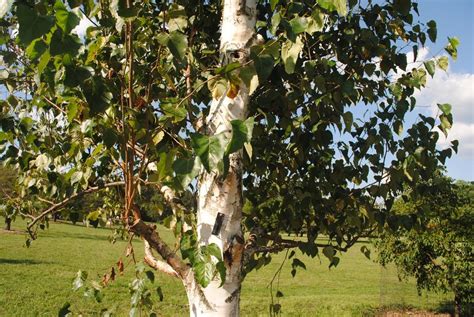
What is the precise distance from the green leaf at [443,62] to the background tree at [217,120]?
0.04 m

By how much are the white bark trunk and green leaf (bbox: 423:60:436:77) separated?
113cm

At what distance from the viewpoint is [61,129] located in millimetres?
3016

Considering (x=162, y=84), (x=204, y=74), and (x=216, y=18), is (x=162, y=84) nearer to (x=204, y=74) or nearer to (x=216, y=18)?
(x=204, y=74)

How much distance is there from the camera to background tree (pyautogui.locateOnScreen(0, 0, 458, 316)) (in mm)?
1498

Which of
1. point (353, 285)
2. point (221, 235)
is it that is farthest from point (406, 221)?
point (353, 285)

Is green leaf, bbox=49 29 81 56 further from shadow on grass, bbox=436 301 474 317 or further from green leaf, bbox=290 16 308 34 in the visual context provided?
shadow on grass, bbox=436 301 474 317

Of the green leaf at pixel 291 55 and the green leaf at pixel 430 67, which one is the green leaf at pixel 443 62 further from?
the green leaf at pixel 291 55

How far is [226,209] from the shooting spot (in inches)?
77.4

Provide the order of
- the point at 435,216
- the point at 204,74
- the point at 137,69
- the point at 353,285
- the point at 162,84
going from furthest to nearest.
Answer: the point at 353,285 → the point at 435,216 → the point at 162,84 → the point at 204,74 → the point at 137,69

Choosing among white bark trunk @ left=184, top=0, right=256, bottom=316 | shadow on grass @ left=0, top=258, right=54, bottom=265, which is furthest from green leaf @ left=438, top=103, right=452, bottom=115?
shadow on grass @ left=0, top=258, right=54, bottom=265

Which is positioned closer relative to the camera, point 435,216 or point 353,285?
point 435,216

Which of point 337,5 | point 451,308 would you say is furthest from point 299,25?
point 451,308

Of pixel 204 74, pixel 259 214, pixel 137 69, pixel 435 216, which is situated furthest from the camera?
pixel 435 216

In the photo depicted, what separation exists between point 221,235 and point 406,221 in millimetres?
1490
